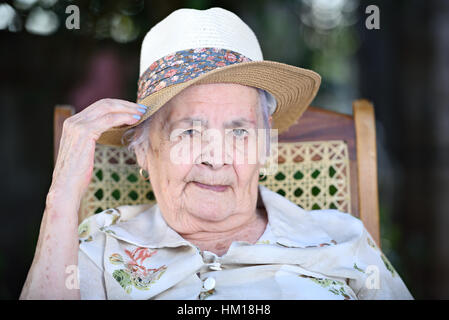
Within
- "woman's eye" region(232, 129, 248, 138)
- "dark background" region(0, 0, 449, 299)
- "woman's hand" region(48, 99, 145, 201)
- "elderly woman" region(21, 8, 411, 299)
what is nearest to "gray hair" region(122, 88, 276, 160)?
"elderly woman" region(21, 8, 411, 299)

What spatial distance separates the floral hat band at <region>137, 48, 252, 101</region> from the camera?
1.68 meters

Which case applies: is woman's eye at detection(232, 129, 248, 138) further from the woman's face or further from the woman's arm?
the woman's arm

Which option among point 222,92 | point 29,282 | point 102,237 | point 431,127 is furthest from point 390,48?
point 29,282

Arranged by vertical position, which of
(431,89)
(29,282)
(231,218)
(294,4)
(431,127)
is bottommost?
(29,282)

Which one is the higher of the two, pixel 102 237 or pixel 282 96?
pixel 282 96

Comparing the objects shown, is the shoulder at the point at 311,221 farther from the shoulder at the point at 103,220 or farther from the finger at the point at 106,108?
the finger at the point at 106,108

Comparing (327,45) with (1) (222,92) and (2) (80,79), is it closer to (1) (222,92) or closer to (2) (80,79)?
(2) (80,79)

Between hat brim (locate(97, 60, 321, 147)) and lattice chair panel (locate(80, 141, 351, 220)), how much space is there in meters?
0.14

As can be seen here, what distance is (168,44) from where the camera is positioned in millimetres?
1782

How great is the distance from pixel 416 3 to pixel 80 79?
2592mm

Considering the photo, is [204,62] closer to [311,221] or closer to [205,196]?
[205,196]

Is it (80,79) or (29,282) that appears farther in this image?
(80,79)

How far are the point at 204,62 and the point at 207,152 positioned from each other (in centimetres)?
32

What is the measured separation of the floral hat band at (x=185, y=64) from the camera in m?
1.68
